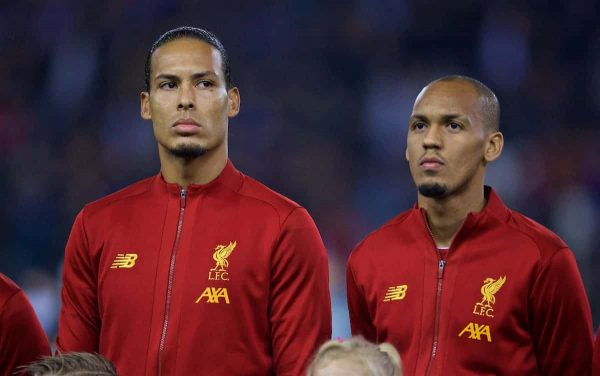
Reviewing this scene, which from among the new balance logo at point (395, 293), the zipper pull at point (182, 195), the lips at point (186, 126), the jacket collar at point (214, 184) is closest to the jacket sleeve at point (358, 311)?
the new balance logo at point (395, 293)

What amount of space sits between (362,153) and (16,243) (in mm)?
1947

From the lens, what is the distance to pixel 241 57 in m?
6.76

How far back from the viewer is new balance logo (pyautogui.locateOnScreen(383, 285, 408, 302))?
3850 millimetres

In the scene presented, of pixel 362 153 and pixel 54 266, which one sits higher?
pixel 362 153

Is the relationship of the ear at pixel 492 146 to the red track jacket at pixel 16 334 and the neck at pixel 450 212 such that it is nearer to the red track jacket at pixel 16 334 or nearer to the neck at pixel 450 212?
the neck at pixel 450 212

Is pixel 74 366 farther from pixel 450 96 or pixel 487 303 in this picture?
Result: pixel 450 96

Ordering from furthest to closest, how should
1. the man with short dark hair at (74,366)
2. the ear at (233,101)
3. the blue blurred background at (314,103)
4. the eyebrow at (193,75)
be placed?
the blue blurred background at (314,103) < the ear at (233,101) < the eyebrow at (193,75) < the man with short dark hair at (74,366)

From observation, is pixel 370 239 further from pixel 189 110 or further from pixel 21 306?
pixel 21 306

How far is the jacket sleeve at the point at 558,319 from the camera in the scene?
12.1ft

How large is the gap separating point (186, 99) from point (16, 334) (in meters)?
1.06

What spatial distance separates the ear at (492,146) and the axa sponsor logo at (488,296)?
18.1 inches

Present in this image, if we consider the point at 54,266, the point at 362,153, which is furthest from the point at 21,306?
the point at 362,153

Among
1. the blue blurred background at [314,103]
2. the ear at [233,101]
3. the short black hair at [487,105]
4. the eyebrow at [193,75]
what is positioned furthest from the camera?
the blue blurred background at [314,103]

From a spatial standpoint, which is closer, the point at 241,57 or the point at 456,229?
the point at 456,229
